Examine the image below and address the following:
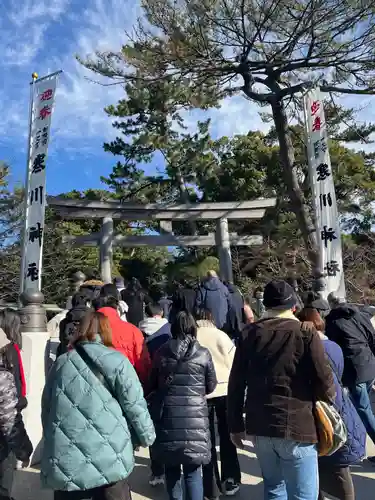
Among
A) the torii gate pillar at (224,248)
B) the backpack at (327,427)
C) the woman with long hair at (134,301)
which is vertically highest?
the torii gate pillar at (224,248)

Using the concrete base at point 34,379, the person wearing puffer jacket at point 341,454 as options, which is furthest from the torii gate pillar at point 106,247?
the person wearing puffer jacket at point 341,454

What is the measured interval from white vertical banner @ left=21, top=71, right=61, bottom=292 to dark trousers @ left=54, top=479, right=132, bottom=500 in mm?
6009

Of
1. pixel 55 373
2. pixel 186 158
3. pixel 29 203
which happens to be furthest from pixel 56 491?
pixel 186 158

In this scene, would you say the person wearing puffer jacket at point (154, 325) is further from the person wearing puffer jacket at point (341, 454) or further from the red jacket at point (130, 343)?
the person wearing puffer jacket at point (341, 454)

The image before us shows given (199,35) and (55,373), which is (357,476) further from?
(199,35)

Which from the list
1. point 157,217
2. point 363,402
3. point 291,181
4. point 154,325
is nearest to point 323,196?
point 291,181

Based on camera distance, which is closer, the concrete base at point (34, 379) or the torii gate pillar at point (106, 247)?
the concrete base at point (34, 379)

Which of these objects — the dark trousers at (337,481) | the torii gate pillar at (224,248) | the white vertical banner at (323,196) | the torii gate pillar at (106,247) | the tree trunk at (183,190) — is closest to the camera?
the dark trousers at (337,481)

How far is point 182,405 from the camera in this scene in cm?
287

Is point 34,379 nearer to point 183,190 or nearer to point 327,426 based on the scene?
point 327,426

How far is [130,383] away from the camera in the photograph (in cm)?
→ 235

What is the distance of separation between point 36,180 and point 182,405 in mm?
6674

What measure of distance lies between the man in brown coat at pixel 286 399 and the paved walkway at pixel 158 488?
1410 millimetres

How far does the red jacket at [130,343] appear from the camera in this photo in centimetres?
345
